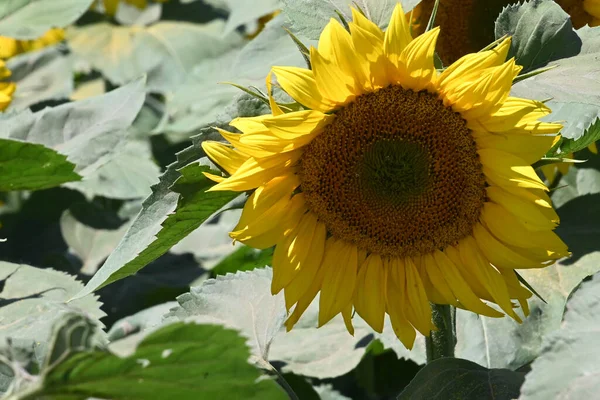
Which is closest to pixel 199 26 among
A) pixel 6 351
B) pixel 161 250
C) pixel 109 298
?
pixel 109 298

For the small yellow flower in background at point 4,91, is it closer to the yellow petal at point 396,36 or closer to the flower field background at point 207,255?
the flower field background at point 207,255

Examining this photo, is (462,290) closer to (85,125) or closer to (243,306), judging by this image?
(243,306)

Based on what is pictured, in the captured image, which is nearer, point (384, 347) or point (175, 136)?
point (384, 347)

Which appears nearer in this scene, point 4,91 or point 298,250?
point 298,250

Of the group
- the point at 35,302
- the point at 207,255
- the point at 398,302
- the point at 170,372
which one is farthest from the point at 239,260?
the point at 170,372

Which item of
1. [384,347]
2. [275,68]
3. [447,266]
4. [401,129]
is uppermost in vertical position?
[275,68]

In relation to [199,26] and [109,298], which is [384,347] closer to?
[109,298]

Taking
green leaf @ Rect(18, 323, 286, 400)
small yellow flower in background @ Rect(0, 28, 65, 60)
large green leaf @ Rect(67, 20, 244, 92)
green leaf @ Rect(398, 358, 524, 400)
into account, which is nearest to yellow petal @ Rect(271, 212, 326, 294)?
green leaf @ Rect(398, 358, 524, 400)
